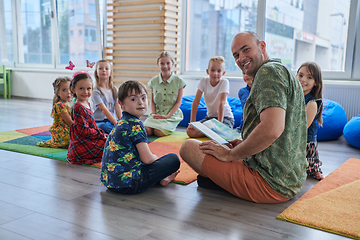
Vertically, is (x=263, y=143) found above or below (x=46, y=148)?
above

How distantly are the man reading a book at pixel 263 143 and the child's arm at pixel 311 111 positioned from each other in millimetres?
572

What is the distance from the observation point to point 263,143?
1445 millimetres

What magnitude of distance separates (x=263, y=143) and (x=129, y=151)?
73cm

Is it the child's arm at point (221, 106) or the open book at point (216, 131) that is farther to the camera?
the child's arm at point (221, 106)

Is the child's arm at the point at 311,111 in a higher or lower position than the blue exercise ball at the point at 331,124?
higher

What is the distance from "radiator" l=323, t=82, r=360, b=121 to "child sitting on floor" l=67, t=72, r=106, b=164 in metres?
3.04

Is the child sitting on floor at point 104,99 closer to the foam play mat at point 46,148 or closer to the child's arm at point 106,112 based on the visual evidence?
the child's arm at point 106,112

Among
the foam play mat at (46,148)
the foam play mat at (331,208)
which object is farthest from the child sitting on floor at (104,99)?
the foam play mat at (331,208)

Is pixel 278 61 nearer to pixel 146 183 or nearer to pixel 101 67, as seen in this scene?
pixel 146 183

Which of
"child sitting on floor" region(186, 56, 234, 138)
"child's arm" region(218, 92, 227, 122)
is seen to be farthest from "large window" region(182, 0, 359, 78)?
"child's arm" region(218, 92, 227, 122)

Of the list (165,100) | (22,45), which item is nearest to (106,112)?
(165,100)

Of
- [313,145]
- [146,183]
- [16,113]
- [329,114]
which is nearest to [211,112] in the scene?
[329,114]

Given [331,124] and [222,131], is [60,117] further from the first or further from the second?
[331,124]

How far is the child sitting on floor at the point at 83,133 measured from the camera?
7.96ft
